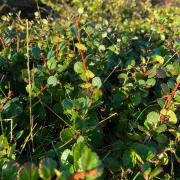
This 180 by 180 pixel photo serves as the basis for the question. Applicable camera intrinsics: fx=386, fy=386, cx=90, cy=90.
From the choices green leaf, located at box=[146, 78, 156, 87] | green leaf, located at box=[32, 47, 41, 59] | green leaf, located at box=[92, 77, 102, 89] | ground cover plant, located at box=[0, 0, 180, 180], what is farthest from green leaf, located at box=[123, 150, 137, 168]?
green leaf, located at box=[32, 47, 41, 59]

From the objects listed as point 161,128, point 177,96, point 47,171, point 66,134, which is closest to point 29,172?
point 47,171

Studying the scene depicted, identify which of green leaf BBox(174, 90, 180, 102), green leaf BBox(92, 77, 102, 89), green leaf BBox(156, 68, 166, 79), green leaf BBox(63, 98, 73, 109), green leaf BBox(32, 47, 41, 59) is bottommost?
Result: green leaf BBox(174, 90, 180, 102)

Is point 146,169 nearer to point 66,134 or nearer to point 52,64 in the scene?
point 66,134

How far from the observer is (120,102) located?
52.5 inches

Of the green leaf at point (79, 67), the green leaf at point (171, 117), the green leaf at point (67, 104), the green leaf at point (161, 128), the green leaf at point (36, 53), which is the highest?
the green leaf at point (36, 53)

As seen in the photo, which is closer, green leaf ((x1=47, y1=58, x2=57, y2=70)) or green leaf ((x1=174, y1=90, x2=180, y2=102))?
green leaf ((x1=174, y1=90, x2=180, y2=102))

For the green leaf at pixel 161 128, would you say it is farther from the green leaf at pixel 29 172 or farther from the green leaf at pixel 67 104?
the green leaf at pixel 29 172

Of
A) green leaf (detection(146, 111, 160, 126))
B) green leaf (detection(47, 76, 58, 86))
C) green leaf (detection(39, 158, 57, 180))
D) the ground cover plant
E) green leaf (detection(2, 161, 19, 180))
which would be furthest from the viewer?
green leaf (detection(47, 76, 58, 86))

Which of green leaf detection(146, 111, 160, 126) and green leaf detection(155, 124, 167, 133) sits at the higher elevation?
green leaf detection(146, 111, 160, 126)

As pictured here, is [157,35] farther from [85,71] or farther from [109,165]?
[109,165]

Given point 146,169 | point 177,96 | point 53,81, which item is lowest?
point 146,169

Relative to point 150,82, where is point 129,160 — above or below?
below

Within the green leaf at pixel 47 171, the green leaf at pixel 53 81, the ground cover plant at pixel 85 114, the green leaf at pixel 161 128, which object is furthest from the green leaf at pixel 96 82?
the green leaf at pixel 47 171

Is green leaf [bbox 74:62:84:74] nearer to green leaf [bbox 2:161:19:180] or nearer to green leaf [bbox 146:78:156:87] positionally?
green leaf [bbox 146:78:156:87]
